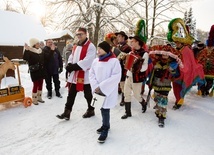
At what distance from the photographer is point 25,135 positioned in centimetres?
396

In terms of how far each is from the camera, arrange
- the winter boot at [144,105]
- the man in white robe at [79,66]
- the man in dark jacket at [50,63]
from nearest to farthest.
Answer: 1. the man in white robe at [79,66]
2. the winter boot at [144,105]
3. the man in dark jacket at [50,63]

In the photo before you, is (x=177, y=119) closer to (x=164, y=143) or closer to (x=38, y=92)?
(x=164, y=143)

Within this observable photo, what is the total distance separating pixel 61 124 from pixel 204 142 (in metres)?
2.74

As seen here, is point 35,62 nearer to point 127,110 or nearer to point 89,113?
point 89,113

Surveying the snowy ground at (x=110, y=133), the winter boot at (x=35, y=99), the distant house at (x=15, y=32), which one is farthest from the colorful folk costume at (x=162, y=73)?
the distant house at (x=15, y=32)

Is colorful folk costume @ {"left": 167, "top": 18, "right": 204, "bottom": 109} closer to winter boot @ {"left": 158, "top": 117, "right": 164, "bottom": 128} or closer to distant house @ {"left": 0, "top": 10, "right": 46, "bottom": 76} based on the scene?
winter boot @ {"left": 158, "top": 117, "right": 164, "bottom": 128}

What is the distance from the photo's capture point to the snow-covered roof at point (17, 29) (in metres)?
17.2

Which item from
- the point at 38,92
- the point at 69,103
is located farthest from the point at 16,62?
the point at 69,103

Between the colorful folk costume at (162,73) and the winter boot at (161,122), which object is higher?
the colorful folk costume at (162,73)

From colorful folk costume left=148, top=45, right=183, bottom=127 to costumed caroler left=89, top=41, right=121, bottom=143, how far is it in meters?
1.13

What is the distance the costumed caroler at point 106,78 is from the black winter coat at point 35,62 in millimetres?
2404

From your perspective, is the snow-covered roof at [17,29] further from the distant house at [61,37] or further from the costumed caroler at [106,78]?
the costumed caroler at [106,78]

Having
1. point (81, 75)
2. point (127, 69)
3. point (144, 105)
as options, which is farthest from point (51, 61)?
point (144, 105)

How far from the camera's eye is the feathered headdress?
4840 millimetres
